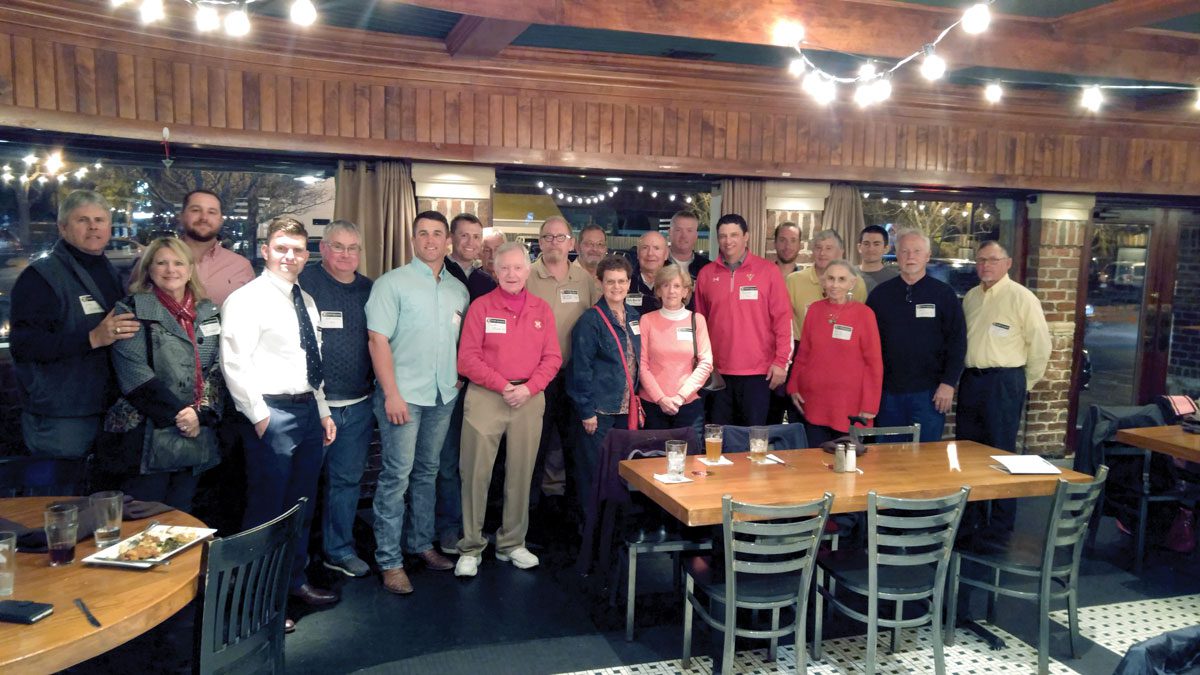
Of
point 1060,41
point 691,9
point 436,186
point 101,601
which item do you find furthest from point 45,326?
point 1060,41

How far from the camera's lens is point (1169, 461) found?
14.0 feet

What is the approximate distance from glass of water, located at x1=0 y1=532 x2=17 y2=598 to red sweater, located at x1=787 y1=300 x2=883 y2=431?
11.5 feet

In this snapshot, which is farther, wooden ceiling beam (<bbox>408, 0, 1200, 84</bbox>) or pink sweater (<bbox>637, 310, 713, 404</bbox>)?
pink sweater (<bbox>637, 310, 713, 404</bbox>)

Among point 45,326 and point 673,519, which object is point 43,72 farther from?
point 673,519

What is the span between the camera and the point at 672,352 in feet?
13.1

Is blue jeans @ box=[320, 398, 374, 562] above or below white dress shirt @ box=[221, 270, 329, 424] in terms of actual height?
below

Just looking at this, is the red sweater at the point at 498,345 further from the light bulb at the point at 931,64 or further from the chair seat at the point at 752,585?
the light bulb at the point at 931,64

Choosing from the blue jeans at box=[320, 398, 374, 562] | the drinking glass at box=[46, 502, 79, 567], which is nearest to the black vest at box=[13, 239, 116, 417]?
the blue jeans at box=[320, 398, 374, 562]

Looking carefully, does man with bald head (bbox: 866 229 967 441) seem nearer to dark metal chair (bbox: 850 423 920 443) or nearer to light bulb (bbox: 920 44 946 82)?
dark metal chair (bbox: 850 423 920 443)

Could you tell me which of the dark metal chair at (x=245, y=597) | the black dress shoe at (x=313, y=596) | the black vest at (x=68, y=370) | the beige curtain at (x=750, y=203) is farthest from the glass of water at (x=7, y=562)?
the beige curtain at (x=750, y=203)

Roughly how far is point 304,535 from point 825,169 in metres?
4.24

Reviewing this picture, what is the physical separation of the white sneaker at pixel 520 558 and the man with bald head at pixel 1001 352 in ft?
9.28

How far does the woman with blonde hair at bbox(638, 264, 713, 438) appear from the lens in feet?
13.1

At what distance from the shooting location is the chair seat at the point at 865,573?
2.90 metres
